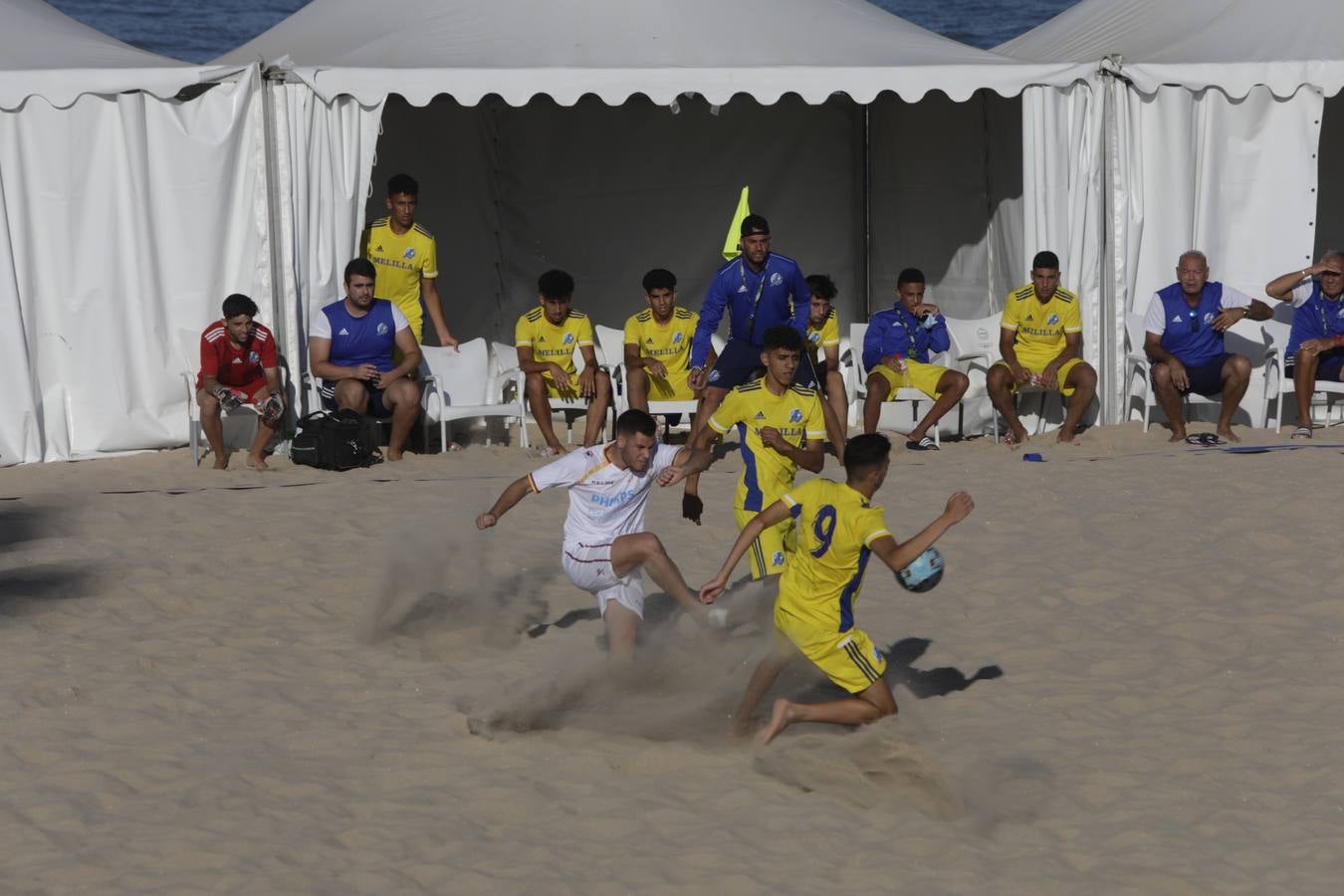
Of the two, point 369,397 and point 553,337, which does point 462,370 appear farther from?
point 369,397

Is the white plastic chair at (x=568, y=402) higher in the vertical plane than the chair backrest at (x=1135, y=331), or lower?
A: lower

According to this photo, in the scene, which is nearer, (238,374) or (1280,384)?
(238,374)

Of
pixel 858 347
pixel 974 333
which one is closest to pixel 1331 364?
pixel 974 333

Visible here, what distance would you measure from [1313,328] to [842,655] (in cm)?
627

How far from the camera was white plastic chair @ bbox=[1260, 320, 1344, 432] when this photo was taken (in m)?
10.6

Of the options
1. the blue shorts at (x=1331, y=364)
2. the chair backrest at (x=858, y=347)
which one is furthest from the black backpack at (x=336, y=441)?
the blue shorts at (x=1331, y=364)

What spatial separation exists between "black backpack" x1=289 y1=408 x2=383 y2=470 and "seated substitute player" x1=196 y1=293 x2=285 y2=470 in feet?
0.68

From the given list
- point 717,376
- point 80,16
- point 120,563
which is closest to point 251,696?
point 120,563

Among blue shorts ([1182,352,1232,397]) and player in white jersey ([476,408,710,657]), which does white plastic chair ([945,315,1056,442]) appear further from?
player in white jersey ([476,408,710,657])

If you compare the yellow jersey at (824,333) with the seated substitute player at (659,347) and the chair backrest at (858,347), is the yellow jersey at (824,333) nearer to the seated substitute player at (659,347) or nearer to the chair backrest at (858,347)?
the chair backrest at (858,347)

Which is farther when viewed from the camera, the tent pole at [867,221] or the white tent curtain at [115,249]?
the tent pole at [867,221]

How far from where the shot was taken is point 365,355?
10391 millimetres

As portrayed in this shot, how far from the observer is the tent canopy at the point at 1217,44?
10781 mm

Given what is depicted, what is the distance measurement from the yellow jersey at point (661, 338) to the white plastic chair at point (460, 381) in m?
0.80
